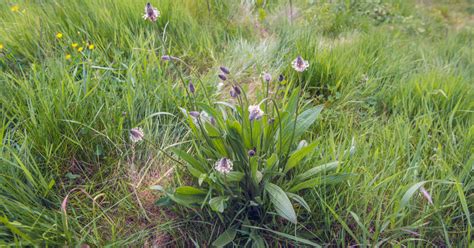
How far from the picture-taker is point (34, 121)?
1725 mm

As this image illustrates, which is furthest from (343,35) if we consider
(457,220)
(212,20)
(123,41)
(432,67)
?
(457,220)

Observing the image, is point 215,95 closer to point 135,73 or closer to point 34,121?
point 135,73

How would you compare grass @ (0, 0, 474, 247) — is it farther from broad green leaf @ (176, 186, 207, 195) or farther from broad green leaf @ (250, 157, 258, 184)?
broad green leaf @ (250, 157, 258, 184)

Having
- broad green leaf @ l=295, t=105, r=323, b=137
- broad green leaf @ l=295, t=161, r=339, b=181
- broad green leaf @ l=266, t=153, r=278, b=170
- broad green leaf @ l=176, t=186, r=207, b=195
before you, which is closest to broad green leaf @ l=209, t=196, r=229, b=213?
broad green leaf @ l=176, t=186, r=207, b=195

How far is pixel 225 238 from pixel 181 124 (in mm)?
758

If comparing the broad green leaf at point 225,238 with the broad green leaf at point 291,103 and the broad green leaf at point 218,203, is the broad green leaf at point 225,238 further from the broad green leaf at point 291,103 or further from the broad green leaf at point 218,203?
the broad green leaf at point 291,103

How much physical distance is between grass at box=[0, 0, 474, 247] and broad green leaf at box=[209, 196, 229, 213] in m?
0.18

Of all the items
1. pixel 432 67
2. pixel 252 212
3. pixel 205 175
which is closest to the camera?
pixel 205 175

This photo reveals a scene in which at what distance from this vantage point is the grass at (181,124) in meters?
1.59

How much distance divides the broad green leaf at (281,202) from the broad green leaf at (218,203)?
0.59ft

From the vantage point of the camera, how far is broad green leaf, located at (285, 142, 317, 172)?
5.20 ft

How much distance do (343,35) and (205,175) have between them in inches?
93.8

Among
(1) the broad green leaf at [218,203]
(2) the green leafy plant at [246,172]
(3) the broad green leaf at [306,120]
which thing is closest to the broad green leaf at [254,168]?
(2) the green leafy plant at [246,172]

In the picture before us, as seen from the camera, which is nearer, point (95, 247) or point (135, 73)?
point (95, 247)
